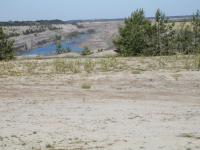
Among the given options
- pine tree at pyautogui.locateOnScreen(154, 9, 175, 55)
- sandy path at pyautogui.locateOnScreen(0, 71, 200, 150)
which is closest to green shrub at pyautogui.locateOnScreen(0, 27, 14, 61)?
pine tree at pyautogui.locateOnScreen(154, 9, 175, 55)

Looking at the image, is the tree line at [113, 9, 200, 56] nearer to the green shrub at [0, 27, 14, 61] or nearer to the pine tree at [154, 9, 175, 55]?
the pine tree at [154, 9, 175, 55]

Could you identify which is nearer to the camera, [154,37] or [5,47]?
[5,47]

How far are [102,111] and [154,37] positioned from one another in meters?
44.3

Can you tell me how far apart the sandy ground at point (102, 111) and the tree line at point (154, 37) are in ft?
97.3

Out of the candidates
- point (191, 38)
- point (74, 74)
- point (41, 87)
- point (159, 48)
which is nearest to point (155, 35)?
point (159, 48)

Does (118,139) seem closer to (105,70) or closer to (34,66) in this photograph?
(105,70)

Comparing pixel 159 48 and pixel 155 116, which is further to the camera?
pixel 159 48

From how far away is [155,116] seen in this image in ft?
46.7

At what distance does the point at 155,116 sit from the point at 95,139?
339 centimetres

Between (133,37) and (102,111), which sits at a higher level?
(133,37)

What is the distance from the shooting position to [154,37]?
192 ft

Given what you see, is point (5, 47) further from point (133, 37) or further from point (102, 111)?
point (102, 111)

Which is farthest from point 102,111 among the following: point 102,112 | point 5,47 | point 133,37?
point 5,47

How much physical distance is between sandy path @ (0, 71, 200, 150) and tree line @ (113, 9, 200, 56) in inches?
1171
